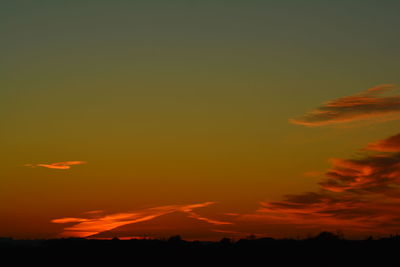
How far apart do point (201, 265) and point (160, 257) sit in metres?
4.02

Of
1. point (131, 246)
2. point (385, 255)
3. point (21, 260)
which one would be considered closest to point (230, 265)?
point (131, 246)

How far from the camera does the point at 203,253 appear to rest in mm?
55844

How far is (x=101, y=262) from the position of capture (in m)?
53.5

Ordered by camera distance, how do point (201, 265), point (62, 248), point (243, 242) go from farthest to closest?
point (243, 242)
point (62, 248)
point (201, 265)

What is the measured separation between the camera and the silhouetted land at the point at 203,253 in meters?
53.7

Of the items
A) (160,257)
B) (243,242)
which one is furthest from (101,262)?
(243,242)

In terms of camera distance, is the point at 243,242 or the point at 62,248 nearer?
the point at 62,248

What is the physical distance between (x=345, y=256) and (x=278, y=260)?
5863 mm

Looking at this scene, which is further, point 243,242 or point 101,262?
point 243,242

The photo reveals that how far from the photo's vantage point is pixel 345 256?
182ft

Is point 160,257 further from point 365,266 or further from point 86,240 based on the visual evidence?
point 365,266

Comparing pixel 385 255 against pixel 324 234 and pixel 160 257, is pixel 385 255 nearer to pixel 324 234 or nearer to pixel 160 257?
pixel 324 234

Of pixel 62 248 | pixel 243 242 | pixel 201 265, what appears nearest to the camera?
pixel 201 265

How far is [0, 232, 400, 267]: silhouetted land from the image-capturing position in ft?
176
